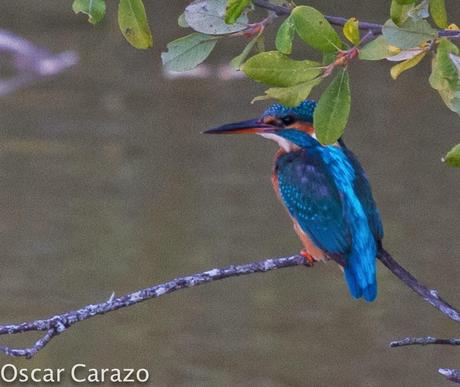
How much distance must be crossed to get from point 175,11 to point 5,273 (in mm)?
4610

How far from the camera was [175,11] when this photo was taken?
35.9 ft

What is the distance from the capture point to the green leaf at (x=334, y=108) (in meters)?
1.81

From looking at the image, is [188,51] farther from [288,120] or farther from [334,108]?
[288,120]

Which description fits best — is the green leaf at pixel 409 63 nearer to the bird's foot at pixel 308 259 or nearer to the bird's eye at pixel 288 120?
the bird's foot at pixel 308 259

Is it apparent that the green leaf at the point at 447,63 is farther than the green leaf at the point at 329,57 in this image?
No

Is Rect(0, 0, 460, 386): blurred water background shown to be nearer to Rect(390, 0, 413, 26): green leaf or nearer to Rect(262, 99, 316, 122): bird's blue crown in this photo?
Rect(262, 99, 316, 122): bird's blue crown

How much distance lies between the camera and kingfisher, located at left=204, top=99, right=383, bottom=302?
2916mm

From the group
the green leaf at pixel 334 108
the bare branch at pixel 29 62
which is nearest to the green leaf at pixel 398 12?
the green leaf at pixel 334 108

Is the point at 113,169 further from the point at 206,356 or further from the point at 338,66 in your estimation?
the point at 338,66

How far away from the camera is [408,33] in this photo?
1.76m

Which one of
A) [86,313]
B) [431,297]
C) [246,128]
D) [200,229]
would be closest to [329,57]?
[431,297]

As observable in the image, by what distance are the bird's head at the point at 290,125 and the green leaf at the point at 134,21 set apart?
1.33 meters

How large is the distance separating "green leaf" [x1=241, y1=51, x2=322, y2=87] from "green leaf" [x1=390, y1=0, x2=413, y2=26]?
0.45ft

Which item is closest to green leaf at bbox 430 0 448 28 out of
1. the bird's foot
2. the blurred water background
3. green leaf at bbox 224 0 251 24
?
green leaf at bbox 224 0 251 24
